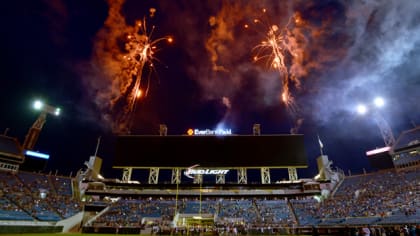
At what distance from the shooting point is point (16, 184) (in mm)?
48031

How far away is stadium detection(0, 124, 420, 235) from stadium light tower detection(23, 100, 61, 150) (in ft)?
14.6

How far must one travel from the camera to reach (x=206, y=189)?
5516 centimetres

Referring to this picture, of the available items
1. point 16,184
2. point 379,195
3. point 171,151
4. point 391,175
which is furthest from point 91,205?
point 391,175

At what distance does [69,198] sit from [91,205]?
17.8 ft

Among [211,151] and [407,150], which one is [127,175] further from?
[407,150]

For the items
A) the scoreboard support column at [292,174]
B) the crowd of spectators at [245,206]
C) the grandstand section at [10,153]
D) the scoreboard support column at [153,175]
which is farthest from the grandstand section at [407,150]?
the grandstand section at [10,153]

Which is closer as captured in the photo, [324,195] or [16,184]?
[16,184]

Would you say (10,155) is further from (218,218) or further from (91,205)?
(218,218)

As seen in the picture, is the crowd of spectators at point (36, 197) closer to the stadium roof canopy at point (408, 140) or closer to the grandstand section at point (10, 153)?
the grandstand section at point (10, 153)

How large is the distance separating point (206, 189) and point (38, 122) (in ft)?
173

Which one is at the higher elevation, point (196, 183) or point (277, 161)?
point (277, 161)

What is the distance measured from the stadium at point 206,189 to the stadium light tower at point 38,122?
4.46m

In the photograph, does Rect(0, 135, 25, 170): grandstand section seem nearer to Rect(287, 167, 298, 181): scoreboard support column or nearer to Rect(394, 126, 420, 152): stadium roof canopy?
Rect(287, 167, 298, 181): scoreboard support column

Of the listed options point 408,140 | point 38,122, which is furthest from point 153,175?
point 408,140
